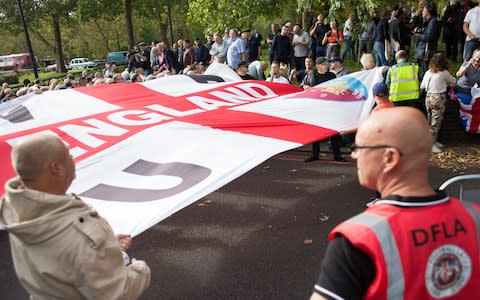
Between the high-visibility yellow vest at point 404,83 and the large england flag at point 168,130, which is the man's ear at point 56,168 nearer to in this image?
the large england flag at point 168,130

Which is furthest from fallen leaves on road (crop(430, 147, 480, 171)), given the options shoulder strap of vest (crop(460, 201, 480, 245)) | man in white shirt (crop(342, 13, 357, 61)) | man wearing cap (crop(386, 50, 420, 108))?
shoulder strap of vest (crop(460, 201, 480, 245))

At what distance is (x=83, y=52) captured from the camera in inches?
2151

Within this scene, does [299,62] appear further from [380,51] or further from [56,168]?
[56,168]

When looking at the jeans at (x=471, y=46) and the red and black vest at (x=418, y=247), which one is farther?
the jeans at (x=471, y=46)

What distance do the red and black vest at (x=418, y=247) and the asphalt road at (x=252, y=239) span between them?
2730 millimetres

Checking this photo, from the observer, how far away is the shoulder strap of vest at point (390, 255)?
4.27 ft

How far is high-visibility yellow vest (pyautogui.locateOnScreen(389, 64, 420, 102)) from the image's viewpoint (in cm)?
764

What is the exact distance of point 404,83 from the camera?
7.72 meters

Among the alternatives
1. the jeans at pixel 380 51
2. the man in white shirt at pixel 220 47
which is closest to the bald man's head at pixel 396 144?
the jeans at pixel 380 51

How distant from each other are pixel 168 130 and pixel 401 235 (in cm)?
347

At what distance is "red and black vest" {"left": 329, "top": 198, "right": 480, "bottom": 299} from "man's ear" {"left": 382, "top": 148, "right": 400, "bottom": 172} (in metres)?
0.12

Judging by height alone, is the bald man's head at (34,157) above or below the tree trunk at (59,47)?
above

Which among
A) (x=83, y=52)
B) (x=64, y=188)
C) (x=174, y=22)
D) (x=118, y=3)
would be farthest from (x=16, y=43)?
(x=64, y=188)

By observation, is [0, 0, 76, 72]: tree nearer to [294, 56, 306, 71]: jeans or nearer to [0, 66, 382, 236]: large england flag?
[294, 56, 306, 71]: jeans
